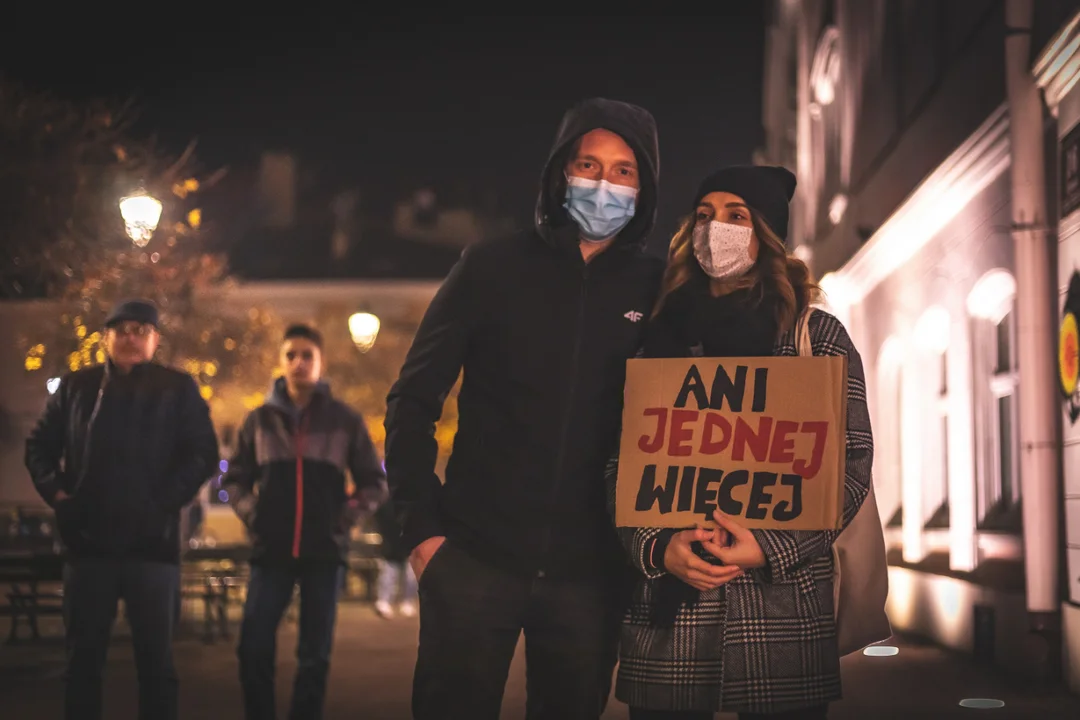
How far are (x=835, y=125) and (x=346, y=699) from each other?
16.0 m

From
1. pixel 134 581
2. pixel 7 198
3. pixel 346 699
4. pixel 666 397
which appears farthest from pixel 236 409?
pixel 666 397

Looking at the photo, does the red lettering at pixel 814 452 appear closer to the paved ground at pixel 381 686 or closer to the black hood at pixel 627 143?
the black hood at pixel 627 143

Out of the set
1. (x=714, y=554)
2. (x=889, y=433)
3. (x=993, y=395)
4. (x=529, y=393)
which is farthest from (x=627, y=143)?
(x=889, y=433)

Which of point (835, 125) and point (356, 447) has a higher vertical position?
point (835, 125)

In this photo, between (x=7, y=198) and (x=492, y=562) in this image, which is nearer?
(x=492, y=562)

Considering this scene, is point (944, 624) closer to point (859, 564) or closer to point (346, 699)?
point (346, 699)

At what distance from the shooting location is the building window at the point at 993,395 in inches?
520

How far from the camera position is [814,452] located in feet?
12.3

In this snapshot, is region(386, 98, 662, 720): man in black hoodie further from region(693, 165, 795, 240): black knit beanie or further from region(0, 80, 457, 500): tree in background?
region(0, 80, 457, 500): tree in background

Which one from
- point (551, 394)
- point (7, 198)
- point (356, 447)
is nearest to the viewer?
point (551, 394)

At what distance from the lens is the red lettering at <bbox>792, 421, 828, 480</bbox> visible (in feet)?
12.3

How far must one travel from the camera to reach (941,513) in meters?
16.1

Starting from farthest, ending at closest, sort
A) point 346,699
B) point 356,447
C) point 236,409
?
point 236,409 < point 346,699 < point 356,447

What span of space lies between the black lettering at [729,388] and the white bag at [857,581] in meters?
0.17
